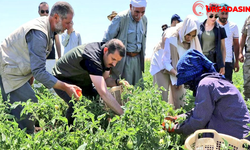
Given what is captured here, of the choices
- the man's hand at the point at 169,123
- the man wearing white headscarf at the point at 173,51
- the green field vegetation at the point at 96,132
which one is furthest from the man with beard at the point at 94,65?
the man wearing white headscarf at the point at 173,51

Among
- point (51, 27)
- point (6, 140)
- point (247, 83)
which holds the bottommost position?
point (247, 83)

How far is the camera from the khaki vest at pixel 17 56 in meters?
2.77

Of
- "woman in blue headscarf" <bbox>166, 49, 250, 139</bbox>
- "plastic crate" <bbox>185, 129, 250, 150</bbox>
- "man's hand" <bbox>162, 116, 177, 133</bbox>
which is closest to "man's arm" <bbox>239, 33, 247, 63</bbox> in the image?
"woman in blue headscarf" <bbox>166, 49, 250, 139</bbox>

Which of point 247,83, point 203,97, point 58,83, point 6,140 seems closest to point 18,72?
point 58,83

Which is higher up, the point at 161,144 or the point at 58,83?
the point at 58,83

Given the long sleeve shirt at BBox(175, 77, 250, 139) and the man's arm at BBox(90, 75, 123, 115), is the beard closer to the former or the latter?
the man's arm at BBox(90, 75, 123, 115)

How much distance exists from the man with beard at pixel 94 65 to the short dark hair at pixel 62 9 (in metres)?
0.48

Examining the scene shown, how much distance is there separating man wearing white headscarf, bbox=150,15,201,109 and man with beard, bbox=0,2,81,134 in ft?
5.21

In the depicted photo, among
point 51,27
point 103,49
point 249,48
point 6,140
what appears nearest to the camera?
point 6,140

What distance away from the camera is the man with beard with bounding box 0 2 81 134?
2689 millimetres

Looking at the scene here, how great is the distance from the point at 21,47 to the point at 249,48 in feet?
12.3

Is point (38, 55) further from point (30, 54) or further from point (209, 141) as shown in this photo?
point (209, 141)

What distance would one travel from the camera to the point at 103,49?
3.09m

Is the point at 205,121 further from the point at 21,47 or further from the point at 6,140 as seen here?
the point at 21,47
